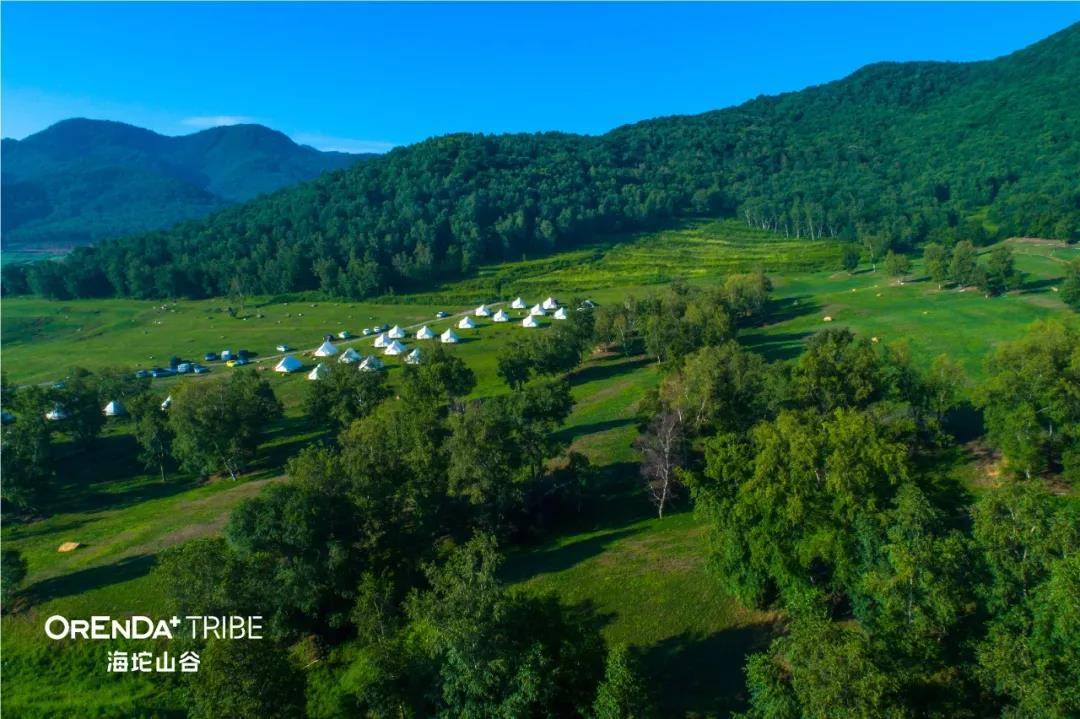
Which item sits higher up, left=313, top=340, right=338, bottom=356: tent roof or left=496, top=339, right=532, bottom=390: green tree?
left=313, top=340, right=338, bottom=356: tent roof

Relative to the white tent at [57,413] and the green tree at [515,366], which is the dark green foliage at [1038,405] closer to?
the green tree at [515,366]

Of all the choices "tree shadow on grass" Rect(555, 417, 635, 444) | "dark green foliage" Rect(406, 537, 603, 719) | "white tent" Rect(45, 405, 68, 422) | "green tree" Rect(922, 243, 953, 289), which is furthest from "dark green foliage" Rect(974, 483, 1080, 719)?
"green tree" Rect(922, 243, 953, 289)

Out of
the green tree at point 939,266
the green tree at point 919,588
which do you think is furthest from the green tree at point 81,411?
the green tree at point 939,266

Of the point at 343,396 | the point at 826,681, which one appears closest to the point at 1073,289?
the point at 826,681

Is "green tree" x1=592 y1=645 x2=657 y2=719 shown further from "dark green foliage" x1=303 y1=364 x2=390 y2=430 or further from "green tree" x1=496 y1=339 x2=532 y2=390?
"green tree" x1=496 y1=339 x2=532 y2=390

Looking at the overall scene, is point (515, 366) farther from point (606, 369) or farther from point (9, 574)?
point (9, 574)
